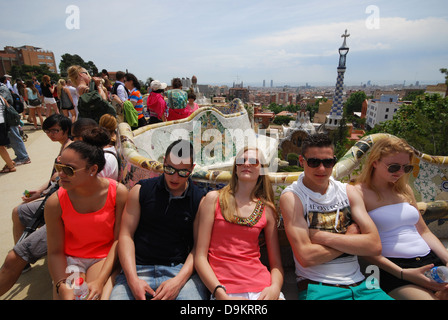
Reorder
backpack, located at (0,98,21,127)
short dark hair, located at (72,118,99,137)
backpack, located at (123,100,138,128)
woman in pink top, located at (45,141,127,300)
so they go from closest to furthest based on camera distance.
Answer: woman in pink top, located at (45,141,127,300)
short dark hair, located at (72,118,99,137)
backpack, located at (0,98,21,127)
backpack, located at (123,100,138,128)

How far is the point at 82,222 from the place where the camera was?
201 centimetres

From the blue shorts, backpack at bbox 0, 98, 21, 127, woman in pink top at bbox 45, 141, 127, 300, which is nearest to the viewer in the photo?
the blue shorts

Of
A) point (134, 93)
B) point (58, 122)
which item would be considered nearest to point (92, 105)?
point (58, 122)

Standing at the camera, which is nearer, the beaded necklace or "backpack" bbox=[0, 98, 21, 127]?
the beaded necklace

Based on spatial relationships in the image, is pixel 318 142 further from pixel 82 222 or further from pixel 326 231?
pixel 82 222

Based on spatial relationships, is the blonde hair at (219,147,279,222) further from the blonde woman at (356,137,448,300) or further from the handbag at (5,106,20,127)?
the handbag at (5,106,20,127)

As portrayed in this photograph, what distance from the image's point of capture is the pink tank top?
1.89 m

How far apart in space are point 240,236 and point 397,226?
138 centimetres

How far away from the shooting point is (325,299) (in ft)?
5.87

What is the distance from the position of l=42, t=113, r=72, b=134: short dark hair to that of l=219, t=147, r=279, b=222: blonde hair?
2.18 m

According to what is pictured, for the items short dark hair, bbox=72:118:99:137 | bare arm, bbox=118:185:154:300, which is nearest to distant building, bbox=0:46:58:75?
short dark hair, bbox=72:118:99:137
